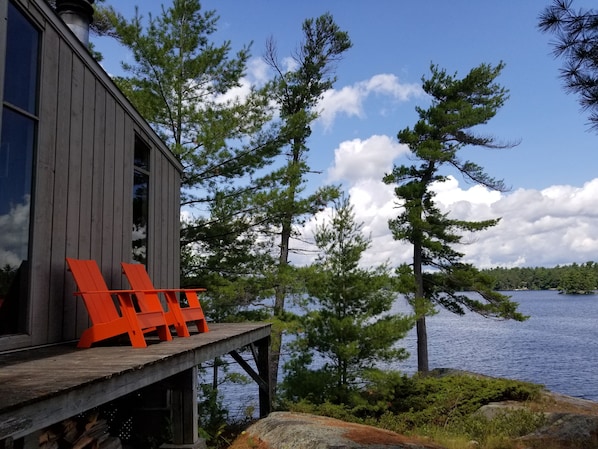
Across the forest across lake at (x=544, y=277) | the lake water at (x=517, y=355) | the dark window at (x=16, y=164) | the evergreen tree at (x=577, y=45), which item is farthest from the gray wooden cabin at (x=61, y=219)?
the forest across lake at (x=544, y=277)

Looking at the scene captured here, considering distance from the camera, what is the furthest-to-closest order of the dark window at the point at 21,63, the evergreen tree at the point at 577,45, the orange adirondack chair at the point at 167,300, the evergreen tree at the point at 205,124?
the evergreen tree at the point at 205,124, the evergreen tree at the point at 577,45, the orange adirondack chair at the point at 167,300, the dark window at the point at 21,63

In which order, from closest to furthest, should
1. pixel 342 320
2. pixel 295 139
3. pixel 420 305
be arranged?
pixel 342 320 < pixel 295 139 < pixel 420 305

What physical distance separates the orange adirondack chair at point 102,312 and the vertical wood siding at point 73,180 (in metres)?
0.21

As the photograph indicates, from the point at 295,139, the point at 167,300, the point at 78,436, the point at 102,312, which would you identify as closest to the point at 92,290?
the point at 102,312

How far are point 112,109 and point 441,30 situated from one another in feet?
45.2

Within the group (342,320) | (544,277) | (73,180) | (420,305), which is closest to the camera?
(73,180)

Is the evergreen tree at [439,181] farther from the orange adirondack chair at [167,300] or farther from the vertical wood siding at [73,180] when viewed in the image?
the vertical wood siding at [73,180]

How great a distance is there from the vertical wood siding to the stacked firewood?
704 millimetres

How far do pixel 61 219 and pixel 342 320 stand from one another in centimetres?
707

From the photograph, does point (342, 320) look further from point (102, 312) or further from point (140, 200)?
point (102, 312)

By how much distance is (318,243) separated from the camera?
11047mm

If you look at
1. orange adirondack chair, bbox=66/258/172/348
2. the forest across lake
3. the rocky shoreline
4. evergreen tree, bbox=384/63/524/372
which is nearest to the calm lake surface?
evergreen tree, bbox=384/63/524/372

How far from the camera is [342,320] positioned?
34.7ft

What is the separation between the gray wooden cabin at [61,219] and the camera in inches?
127
